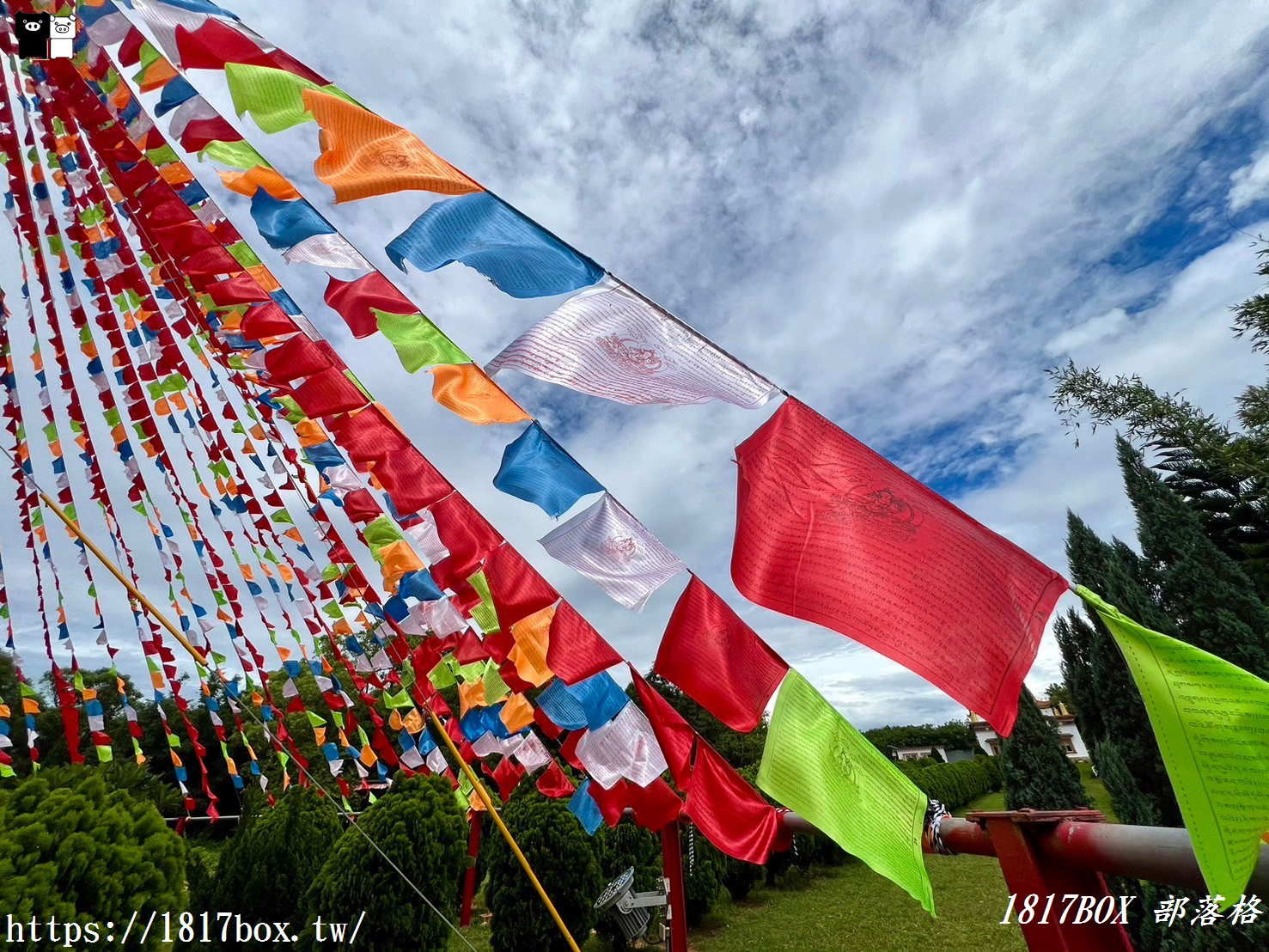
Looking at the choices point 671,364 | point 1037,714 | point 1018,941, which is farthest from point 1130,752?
point 671,364

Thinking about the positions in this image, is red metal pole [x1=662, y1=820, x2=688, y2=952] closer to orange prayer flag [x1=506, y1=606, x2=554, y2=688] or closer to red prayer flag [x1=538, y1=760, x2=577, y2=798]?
red prayer flag [x1=538, y1=760, x2=577, y2=798]

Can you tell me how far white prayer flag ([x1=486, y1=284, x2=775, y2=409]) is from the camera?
2434 mm

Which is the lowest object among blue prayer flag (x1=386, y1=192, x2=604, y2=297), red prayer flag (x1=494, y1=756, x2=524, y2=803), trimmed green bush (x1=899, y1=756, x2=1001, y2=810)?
trimmed green bush (x1=899, y1=756, x2=1001, y2=810)

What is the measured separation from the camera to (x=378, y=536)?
442 centimetres

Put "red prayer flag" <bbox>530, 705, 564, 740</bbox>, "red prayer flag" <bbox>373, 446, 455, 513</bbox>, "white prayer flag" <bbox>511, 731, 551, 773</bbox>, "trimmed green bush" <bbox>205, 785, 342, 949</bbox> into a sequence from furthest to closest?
"trimmed green bush" <bbox>205, 785, 342, 949</bbox> < "white prayer flag" <bbox>511, 731, 551, 773</bbox> < "red prayer flag" <bbox>530, 705, 564, 740</bbox> < "red prayer flag" <bbox>373, 446, 455, 513</bbox>

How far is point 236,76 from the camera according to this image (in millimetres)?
2500

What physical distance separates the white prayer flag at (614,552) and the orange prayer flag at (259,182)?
6.91ft

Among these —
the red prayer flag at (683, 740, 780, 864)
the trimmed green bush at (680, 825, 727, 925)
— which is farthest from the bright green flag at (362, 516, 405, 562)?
the trimmed green bush at (680, 825, 727, 925)

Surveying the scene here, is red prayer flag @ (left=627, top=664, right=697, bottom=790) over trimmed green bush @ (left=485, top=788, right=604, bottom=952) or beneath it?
over

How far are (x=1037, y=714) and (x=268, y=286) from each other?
12.6 meters

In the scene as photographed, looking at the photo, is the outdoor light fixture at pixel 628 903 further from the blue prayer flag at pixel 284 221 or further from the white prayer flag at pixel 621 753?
the blue prayer flag at pixel 284 221

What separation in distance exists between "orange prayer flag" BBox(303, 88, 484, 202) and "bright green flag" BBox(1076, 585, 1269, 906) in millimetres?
2811

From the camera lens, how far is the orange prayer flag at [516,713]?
4.02 metres

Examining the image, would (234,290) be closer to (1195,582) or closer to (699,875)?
(699,875)
